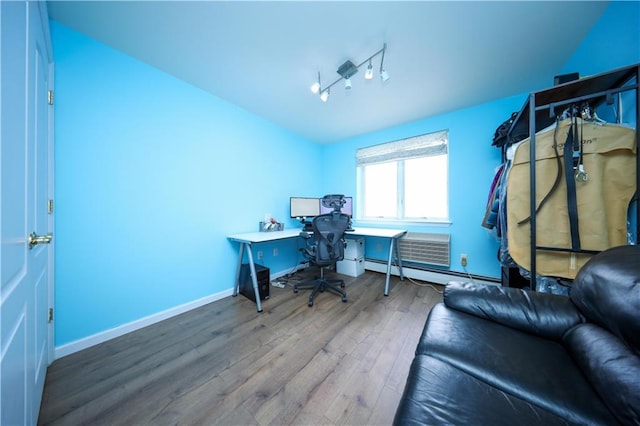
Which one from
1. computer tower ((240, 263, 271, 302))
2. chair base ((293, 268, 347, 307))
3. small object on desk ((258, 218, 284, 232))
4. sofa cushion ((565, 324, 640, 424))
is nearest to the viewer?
sofa cushion ((565, 324, 640, 424))

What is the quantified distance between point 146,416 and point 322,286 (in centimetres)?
175

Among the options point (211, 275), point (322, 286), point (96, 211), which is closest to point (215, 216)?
point (211, 275)

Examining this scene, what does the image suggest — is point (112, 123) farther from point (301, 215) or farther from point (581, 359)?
point (581, 359)

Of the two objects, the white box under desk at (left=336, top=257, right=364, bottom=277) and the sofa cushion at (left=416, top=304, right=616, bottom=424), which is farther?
the white box under desk at (left=336, top=257, right=364, bottom=277)

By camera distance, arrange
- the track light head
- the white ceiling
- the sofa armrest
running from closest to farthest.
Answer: the sofa armrest → the white ceiling → the track light head

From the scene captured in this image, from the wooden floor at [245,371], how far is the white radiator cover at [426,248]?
874 millimetres

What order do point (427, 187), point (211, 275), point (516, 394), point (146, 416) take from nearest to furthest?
1. point (516, 394)
2. point (146, 416)
3. point (211, 275)
4. point (427, 187)

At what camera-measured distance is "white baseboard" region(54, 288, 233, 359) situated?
1.45 metres

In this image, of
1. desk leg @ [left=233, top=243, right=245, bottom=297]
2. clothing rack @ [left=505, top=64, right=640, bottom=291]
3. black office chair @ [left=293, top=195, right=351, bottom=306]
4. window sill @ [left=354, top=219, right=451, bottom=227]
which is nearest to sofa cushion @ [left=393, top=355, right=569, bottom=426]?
clothing rack @ [left=505, top=64, right=640, bottom=291]

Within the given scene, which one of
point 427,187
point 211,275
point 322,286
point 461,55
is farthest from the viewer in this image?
point 427,187

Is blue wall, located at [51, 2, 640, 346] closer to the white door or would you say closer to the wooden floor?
the wooden floor

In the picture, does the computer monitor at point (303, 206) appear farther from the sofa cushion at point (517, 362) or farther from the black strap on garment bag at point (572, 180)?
the black strap on garment bag at point (572, 180)

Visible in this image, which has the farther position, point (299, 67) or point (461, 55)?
point (299, 67)

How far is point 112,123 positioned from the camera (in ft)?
5.35
